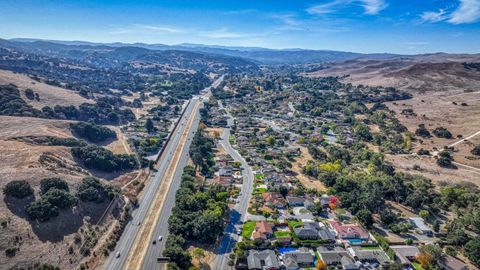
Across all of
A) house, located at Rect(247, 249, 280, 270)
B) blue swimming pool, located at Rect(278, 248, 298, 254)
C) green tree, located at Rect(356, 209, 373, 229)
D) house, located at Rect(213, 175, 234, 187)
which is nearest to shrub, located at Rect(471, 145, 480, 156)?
green tree, located at Rect(356, 209, 373, 229)

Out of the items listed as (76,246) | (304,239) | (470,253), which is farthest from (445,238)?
(76,246)

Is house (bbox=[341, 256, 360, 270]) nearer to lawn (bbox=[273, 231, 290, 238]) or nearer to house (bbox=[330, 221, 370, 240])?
house (bbox=[330, 221, 370, 240])

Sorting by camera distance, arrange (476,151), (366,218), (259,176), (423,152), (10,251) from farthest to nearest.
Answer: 1. (423,152)
2. (476,151)
3. (259,176)
4. (366,218)
5. (10,251)

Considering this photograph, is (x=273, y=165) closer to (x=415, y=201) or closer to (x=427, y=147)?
(x=415, y=201)

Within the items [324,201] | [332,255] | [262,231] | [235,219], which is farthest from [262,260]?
[324,201]

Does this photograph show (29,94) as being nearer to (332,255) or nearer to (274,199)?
(274,199)

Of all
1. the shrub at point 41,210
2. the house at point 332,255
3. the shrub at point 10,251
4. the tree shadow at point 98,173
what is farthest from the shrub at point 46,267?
the house at point 332,255
